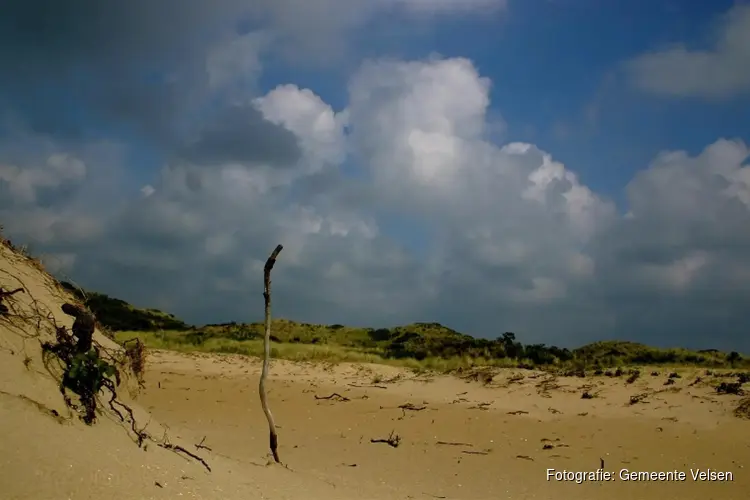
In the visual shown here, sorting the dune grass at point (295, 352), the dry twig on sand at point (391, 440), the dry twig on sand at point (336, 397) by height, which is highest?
the dune grass at point (295, 352)

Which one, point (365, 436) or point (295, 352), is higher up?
point (295, 352)

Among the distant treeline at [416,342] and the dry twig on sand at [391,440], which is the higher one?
the distant treeline at [416,342]

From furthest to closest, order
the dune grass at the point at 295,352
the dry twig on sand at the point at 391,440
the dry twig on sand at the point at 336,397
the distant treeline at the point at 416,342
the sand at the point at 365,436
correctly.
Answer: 1. the dune grass at the point at 295,352
2. the distant treeline at the point at 416,342
3. the dry twig on sand at the point at 336,397
4. the dry twig on sand at the point at 391,440
5. the sand at the point at 365,436

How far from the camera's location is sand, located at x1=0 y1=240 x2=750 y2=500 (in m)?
4.97

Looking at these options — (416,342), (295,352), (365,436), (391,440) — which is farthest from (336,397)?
(416,342)

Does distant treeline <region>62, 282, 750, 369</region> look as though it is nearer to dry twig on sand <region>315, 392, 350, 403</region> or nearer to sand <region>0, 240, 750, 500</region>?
sand <region>0, 240, 750, 500</region>

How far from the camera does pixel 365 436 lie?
40.3 ft

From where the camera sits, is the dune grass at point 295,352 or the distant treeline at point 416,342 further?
the dune grass at point 295,352

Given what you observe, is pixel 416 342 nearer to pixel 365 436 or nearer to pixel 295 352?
pixel 295 352

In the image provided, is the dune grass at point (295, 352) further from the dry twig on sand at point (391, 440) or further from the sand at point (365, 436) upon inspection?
the dry twig on sand at point (391, 440)

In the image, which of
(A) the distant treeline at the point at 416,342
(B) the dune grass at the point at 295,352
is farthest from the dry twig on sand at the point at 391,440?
(B) the dune grass at the point at 295,352

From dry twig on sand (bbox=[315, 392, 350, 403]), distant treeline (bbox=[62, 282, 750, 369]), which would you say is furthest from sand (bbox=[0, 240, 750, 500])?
distant treeline (bbox=[62, 282, 750, 369])

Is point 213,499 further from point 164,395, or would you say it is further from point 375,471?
point 164,395

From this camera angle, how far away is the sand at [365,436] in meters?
4.97
